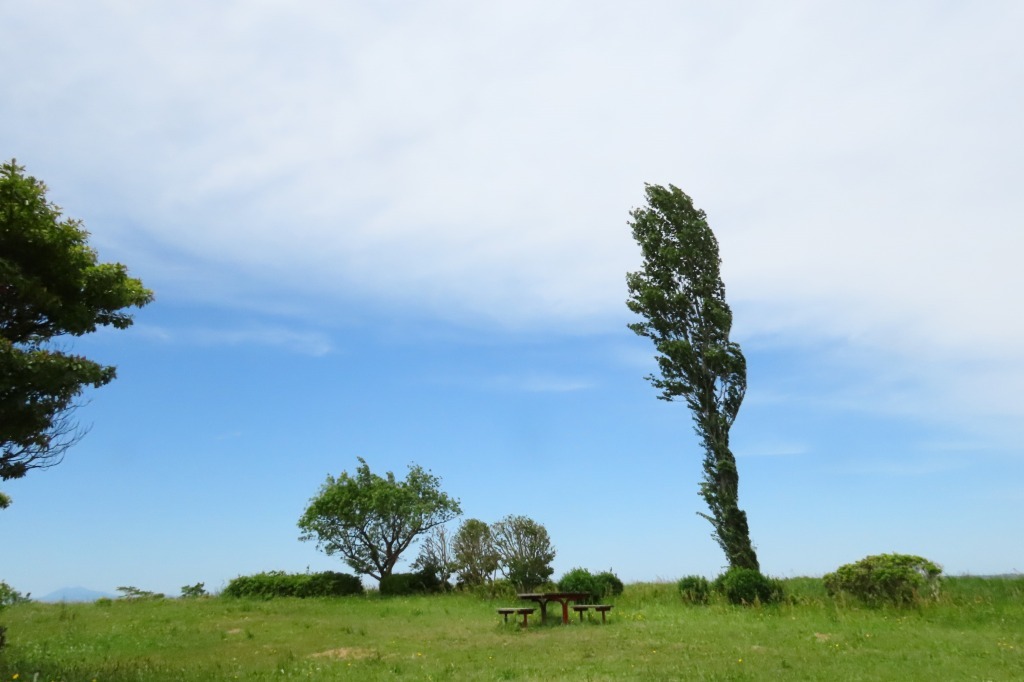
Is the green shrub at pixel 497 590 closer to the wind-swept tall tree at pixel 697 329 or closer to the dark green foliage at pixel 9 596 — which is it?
the wind-swept tall tree at pixel 697 329

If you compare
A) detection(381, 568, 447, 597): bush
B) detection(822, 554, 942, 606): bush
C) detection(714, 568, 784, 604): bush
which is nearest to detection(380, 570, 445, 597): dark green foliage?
detection(381, 568, 447, 597): bush

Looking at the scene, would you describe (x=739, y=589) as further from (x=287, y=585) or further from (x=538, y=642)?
(x=287, y=585)

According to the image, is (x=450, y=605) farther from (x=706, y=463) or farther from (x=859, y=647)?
(x=859, y=647)

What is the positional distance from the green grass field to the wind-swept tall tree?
368cm

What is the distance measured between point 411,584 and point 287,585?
520 centimetres

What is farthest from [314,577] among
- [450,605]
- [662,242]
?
[662,242]

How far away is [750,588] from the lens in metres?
21.2

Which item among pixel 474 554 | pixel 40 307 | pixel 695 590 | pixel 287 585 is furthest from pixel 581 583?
pixel 40 307

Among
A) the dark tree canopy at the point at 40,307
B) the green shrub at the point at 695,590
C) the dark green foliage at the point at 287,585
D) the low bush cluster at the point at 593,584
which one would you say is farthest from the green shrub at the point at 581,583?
the dark tree canopy at the point at 40,307

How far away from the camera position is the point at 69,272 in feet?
45.3

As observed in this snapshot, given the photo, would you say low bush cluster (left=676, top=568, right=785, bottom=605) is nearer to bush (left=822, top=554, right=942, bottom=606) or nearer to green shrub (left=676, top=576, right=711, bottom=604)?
green shrub (left=676, top=576, right=711, bottom=604)

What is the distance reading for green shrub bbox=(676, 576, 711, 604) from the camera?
22.1m

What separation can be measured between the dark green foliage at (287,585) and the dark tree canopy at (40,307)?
16.0m

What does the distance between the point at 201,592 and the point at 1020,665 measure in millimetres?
29075
